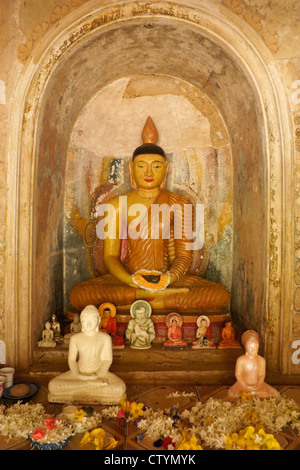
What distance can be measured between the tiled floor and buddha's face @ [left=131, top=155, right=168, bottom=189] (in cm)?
244

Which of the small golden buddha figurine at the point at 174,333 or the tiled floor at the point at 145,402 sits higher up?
the small golden buddha figurine at the point at 174,333

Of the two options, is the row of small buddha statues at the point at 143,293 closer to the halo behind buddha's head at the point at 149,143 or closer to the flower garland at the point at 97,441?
the halo behind buddha's head at the point at 149,143

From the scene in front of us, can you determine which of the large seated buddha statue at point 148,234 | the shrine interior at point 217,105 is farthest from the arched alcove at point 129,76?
the large seated buddha statue at point 148,234

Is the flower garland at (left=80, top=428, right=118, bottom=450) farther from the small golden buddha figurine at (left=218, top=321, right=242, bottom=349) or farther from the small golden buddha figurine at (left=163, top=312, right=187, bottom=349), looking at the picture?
the small golden buddha figurine at (left=218, top=321, right=242, bottom=349)

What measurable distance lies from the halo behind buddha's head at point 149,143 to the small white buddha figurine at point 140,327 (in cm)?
190

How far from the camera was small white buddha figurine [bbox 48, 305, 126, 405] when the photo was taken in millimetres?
2902

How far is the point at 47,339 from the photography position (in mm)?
3641

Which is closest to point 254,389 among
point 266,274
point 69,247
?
point 266,274

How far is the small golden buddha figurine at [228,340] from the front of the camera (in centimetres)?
364

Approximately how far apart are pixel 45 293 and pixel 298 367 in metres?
2.61

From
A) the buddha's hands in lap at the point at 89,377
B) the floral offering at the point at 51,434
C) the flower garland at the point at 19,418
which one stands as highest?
the buddha's hands in lap at the point at 89,377

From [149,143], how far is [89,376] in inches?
115

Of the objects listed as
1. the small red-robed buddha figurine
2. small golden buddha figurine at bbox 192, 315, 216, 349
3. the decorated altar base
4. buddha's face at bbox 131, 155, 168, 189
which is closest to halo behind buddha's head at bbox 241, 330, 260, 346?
small golden buddha figurine at bbox 192, 315, 216, 349

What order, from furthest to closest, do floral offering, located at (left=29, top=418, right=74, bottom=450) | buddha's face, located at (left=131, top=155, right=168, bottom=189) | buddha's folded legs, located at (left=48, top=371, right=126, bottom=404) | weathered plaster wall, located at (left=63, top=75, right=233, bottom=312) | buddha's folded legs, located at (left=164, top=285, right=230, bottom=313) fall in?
weathered plaster wall, located at (left=63, top=75, right=233, bottom=312) < buddha's face, located at (left=131, top=155, right=168, bottom=189) < buddha's folded legs, located at (left=164, top=285, right=230, bottom=313) < buddha's folded legs, located at (left=48, top=371, right=126, bottom=404) < floral offering, located at (left=29, top=418, right=74, bottom=450)
